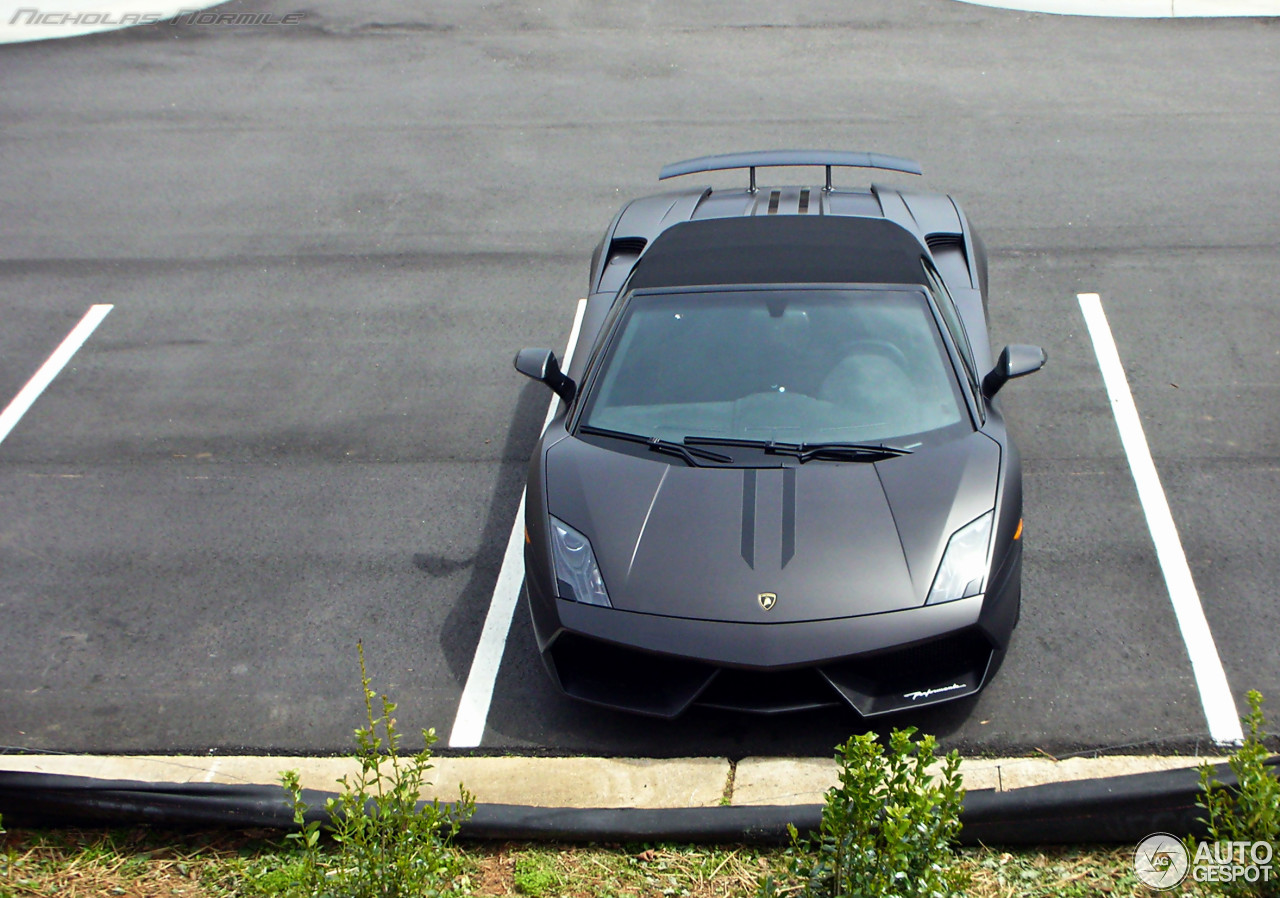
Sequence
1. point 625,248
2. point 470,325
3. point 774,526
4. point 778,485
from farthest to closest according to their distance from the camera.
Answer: point 470,325, point 625,248, point 778,485, point 774,526

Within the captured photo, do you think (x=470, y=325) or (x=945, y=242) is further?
(x=470, y=325)

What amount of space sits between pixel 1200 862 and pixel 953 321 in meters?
2.73

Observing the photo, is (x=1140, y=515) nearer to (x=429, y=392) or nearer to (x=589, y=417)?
(x=589, y=417)

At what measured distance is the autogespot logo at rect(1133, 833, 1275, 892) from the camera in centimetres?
325

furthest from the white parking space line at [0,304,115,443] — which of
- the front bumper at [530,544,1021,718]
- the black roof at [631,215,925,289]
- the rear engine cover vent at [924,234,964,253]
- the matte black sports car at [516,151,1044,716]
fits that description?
the rear engine cover vent at [924,234,964,253]

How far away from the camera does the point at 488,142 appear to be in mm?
Result: 11102

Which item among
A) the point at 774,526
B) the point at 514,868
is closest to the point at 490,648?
the point at 514,868

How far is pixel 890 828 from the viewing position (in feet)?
10.5

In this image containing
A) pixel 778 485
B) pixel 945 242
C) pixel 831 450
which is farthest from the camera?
pixel 945 242

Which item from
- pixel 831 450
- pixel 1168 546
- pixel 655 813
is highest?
pixel 831 450

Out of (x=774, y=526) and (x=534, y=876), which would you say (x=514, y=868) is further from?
(x=774, y=526)

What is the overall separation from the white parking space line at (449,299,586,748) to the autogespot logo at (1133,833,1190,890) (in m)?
2.51

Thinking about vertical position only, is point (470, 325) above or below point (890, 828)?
below

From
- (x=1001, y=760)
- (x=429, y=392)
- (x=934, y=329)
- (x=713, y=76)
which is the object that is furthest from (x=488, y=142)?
(x=1001, y=760)
